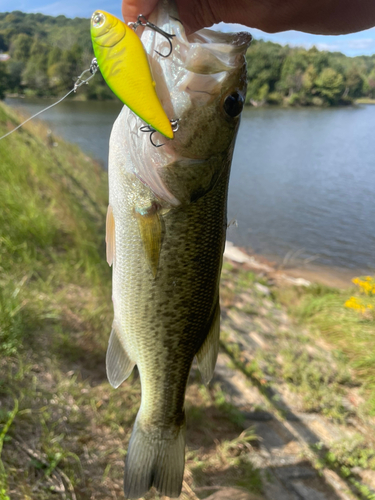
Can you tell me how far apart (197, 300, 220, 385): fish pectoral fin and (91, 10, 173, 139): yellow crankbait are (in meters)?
0.93

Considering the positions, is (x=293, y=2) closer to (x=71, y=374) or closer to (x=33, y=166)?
(x=71, y=374)

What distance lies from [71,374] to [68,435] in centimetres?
58

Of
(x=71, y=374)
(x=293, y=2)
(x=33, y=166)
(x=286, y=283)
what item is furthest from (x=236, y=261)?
(x=293, y=2)

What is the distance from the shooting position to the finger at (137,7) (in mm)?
1192

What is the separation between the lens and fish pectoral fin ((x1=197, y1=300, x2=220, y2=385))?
160 cm

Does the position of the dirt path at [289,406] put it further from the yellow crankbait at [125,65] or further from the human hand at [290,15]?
the human hand at [290,15]

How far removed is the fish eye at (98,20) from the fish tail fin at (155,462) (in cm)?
168

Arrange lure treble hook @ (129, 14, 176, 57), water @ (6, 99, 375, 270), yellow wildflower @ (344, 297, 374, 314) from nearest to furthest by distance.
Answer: lure treble hook @ (129, 14, 176, 57) → yellow wildflower @ (344, 297, 374, 314) → water @ (6, 99, 375, 270)

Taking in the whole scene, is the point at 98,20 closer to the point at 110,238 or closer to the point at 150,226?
the point at 150,226

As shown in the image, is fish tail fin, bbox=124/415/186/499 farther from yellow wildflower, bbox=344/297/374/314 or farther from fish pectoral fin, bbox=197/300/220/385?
yellow wildflower, bbox=344/297/374/314

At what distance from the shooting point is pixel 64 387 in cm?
304

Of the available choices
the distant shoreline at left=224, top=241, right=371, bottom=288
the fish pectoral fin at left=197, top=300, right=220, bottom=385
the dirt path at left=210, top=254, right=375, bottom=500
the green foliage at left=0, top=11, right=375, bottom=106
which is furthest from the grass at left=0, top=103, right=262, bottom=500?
the green foliage at left=0, top=11, right=375, bottom=106

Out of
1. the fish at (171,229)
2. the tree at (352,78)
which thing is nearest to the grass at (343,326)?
the fish at (171,229)

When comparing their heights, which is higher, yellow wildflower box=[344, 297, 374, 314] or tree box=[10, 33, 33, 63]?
tree box=[10, 33, 33, 63]
